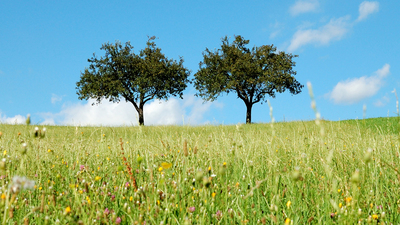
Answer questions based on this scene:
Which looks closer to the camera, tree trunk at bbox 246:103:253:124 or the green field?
the green field

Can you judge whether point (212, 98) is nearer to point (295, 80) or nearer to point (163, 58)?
point (163, 58)

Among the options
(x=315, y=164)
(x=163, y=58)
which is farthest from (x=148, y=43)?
(x=315, y=164)

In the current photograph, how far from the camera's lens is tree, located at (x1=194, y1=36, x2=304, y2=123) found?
32.7m

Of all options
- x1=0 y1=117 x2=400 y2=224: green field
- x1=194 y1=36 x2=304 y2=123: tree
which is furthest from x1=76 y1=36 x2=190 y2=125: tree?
x1=0 y1=117 x2=400 y2=224: green field

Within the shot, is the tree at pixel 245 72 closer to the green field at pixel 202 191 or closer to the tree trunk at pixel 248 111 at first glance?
the tree trunk at pixel 248 111

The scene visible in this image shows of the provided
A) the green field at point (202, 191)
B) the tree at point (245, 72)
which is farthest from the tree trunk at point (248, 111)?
the green field at point (202, 191)

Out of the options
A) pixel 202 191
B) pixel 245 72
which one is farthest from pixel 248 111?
pixel 202 191

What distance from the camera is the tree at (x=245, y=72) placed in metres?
32.7

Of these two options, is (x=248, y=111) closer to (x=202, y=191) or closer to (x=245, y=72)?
(x=245, y=72)

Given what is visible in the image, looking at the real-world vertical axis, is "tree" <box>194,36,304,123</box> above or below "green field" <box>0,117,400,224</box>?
above

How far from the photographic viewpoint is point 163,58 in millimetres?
33812

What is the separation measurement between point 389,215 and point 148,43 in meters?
33.7

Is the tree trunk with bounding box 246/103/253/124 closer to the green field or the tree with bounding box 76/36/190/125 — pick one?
the tree with bounding box 76/36/190/125

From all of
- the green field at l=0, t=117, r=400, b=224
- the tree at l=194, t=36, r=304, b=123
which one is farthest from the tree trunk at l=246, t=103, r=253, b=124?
the green field at l=0, t=117, r=400, b=224
